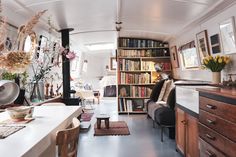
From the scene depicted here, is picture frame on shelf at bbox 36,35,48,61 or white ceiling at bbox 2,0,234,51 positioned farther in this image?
picture frame on shelf at bbox 36,35,48,61

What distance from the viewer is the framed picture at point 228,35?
310cm

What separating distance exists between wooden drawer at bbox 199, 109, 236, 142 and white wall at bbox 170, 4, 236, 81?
108 centimetres

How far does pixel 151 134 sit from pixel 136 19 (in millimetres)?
2402

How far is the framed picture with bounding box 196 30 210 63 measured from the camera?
Answer: 407 centimetres

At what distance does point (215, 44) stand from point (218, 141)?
2.00 metres

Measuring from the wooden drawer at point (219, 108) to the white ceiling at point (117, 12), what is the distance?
146cm

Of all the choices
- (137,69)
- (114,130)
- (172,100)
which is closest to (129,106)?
(137,69)

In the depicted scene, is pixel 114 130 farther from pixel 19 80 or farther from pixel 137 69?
pixel 137 69

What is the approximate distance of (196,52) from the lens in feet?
15.3

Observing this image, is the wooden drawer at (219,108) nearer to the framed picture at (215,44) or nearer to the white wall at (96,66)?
the framed picture at (215,44)

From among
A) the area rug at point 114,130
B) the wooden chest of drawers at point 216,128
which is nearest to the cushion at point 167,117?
the area rug at point 114,130

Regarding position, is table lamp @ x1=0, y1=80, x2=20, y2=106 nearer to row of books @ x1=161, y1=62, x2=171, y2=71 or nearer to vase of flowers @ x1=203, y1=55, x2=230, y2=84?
vase of flowers @ x1=203, y1=55, x2=230, y2=84

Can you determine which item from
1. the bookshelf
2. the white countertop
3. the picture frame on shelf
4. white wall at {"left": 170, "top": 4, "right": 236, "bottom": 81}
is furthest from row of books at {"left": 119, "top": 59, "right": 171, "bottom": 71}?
the white countertop

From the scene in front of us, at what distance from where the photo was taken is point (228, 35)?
3.22 meters
